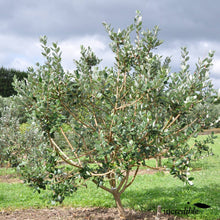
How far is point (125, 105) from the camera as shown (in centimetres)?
514

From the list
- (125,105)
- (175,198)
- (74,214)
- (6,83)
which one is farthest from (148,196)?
(6,83)

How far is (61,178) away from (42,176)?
1.21ft

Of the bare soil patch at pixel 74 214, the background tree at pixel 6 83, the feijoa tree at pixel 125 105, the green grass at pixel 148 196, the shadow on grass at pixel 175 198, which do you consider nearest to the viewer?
the feijoa tree at pixel 125 105

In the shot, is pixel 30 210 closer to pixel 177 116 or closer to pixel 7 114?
pixel 7 114

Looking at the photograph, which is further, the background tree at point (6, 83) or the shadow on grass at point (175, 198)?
the background tree at point (6, 83)

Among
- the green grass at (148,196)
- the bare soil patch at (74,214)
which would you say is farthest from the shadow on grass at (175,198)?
the bare soil patch at (74,214)

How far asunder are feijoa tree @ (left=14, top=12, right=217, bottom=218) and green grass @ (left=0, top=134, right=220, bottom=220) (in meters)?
1.83

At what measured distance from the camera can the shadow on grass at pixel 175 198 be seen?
6715 millimetres

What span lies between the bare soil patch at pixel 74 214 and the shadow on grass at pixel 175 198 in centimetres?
48

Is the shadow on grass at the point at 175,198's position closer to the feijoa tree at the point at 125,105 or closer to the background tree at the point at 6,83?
the feijoa tree at the point at 125,105

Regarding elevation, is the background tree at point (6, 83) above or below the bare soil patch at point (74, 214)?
above

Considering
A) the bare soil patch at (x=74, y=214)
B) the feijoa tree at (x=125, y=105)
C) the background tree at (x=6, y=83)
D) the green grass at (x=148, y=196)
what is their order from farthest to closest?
1. the background tree at (x=6, y=83)
2. the green grass at (x=148, y=196)
3. the bare soil patch at (x=74, y=214)
4. the feijoa tree at (x=125, y=105)

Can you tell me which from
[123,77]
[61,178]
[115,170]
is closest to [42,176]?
[61,178]

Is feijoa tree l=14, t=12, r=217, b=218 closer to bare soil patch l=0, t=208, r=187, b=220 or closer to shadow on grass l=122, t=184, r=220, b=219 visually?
bare soil patch l=0, t=208, r=187, b=220
